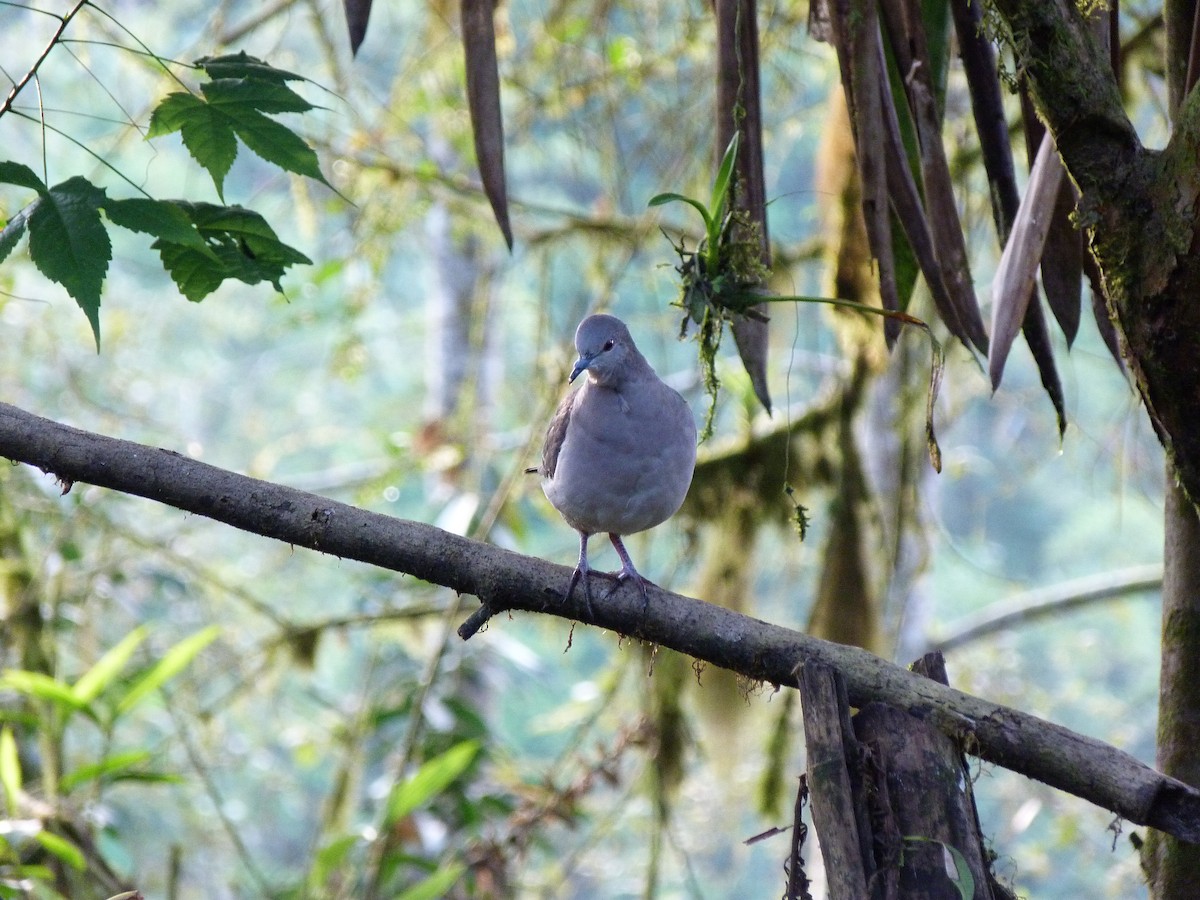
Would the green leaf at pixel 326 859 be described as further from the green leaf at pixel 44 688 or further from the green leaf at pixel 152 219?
the green leaf at pixel 152 219

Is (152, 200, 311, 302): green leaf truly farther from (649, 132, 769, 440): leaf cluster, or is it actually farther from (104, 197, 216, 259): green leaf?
(649, 132, 769, 440): leaf cluster

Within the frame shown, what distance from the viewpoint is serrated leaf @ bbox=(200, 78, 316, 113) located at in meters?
1.74

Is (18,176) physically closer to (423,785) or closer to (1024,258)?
(1024,258)

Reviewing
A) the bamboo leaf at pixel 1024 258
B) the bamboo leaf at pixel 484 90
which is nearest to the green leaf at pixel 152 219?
the bamboo leaf at pixel 484 90

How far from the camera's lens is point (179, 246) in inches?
69.1

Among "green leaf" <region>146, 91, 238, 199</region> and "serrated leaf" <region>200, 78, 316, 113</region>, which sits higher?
"serrated leaf" <region>200, 78, 316, 113</region>

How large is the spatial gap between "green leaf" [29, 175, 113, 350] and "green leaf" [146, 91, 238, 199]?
25cm

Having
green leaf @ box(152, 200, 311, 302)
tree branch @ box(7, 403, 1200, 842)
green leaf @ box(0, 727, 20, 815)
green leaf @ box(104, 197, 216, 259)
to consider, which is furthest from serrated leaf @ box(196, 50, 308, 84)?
green leaf @ box(0, 727, 20, 815)

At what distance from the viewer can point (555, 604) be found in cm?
184

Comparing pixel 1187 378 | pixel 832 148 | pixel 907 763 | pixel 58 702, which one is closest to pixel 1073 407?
pixel 832 148

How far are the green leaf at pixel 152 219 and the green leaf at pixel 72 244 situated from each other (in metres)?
0.03

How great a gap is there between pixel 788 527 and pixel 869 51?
303 cm

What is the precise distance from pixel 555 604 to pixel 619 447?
54 centimetres

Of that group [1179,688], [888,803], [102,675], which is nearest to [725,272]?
[888,803]
